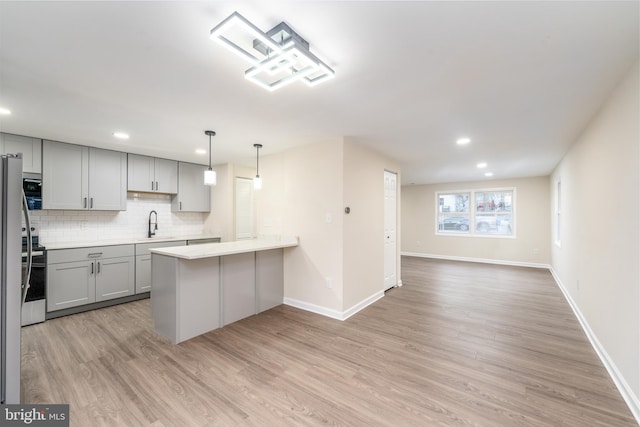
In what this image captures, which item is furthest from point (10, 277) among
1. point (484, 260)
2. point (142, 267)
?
point (484, 260)

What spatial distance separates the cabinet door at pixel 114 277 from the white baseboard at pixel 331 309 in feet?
7.77

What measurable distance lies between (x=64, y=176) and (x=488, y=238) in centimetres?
912

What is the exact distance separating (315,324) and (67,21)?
3286 mm

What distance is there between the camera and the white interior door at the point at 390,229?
15.3 ft

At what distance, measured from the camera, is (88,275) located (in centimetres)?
367

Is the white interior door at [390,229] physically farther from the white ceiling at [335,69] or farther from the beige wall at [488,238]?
the beige wall at [488,238]

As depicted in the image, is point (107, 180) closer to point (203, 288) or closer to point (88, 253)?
point (88, 253)

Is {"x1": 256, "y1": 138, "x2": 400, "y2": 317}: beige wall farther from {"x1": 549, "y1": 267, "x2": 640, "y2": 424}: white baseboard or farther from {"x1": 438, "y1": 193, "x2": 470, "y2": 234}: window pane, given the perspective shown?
{"x1": 438, "y1": 193, "x2": 470, "y2": 234}: window pane

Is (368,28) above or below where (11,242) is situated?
above

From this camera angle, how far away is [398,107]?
8.37 ft

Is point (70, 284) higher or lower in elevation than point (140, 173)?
lower

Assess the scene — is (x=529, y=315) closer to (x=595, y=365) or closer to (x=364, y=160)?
(x=595, y=365)

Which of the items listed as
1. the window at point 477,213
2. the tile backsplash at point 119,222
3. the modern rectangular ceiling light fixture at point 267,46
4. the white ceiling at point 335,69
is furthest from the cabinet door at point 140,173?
the window at point 477,213

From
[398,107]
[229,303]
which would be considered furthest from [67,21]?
[229,303]
